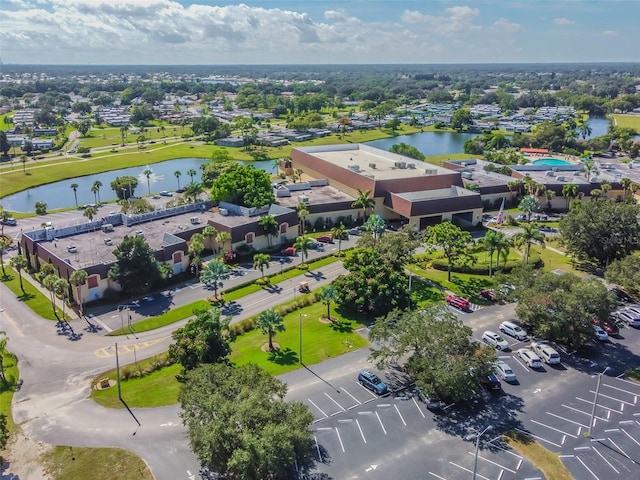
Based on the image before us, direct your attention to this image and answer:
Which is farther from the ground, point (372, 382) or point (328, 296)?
point (328, 296)

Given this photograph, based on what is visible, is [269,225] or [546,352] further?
[269,225]

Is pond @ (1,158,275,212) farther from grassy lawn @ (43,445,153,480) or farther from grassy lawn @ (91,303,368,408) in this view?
grassy lawn @ (43,445,153,480)

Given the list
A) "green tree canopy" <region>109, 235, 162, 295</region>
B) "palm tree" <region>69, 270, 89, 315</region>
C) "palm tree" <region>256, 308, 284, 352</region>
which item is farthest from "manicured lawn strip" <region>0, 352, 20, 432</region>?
"palm tree" <region>256, 308, 284, 352</region>

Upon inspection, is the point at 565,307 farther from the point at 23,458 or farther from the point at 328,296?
the point at 23,458

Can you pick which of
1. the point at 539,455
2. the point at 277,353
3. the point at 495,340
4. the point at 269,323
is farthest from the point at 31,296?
the point at 539,455

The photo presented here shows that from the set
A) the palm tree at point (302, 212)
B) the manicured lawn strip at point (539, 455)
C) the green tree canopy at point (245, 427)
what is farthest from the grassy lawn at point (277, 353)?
the palm tree at point (302, 212)

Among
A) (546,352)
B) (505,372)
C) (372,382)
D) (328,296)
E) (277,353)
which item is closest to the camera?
(372,382)

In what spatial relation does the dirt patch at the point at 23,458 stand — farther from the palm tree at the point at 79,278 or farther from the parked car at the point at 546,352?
the parked car at the point at 546,352
